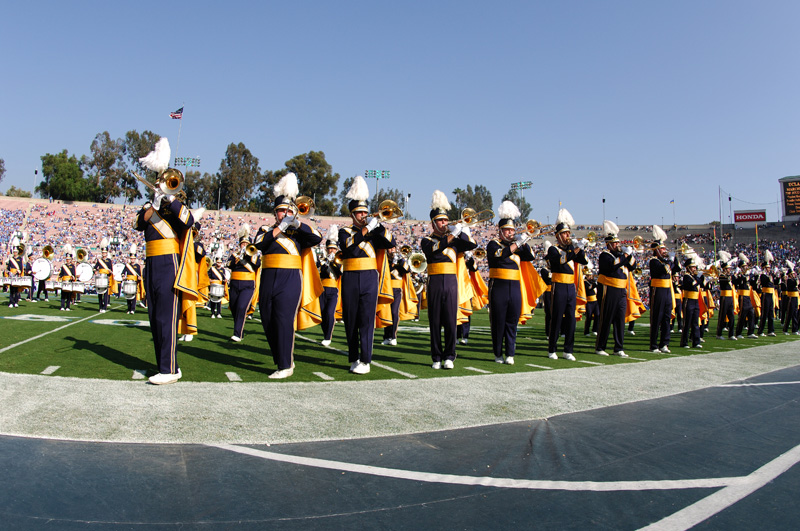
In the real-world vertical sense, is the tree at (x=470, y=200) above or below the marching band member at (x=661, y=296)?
above

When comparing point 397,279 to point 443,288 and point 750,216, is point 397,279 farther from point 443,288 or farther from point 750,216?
point 750,216

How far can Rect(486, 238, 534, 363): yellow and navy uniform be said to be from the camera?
843 cm

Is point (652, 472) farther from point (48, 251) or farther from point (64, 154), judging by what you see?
point (64, 154)

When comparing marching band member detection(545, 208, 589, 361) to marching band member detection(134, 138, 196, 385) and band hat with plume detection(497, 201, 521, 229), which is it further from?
marching band member detection(134, 138, 196, 385)

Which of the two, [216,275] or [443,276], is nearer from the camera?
[443,276]

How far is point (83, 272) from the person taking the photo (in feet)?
58.5

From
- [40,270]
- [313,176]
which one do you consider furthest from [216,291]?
[313,176]

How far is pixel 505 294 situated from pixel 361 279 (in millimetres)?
2670

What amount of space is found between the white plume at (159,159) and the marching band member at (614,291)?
776 centimetres

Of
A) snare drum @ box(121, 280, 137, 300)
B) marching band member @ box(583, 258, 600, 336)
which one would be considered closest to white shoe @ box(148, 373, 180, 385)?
snare drum @ box(121, 280, 137, 300)

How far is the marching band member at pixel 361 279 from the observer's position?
6.97 meters

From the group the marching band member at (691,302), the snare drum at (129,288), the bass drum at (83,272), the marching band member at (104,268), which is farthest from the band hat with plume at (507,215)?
the bass drum at (83,272)

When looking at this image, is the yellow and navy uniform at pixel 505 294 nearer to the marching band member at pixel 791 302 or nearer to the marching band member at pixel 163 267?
the marching band member at pixel 163 267

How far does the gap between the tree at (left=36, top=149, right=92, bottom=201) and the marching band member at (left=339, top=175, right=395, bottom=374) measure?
80.9 metres
